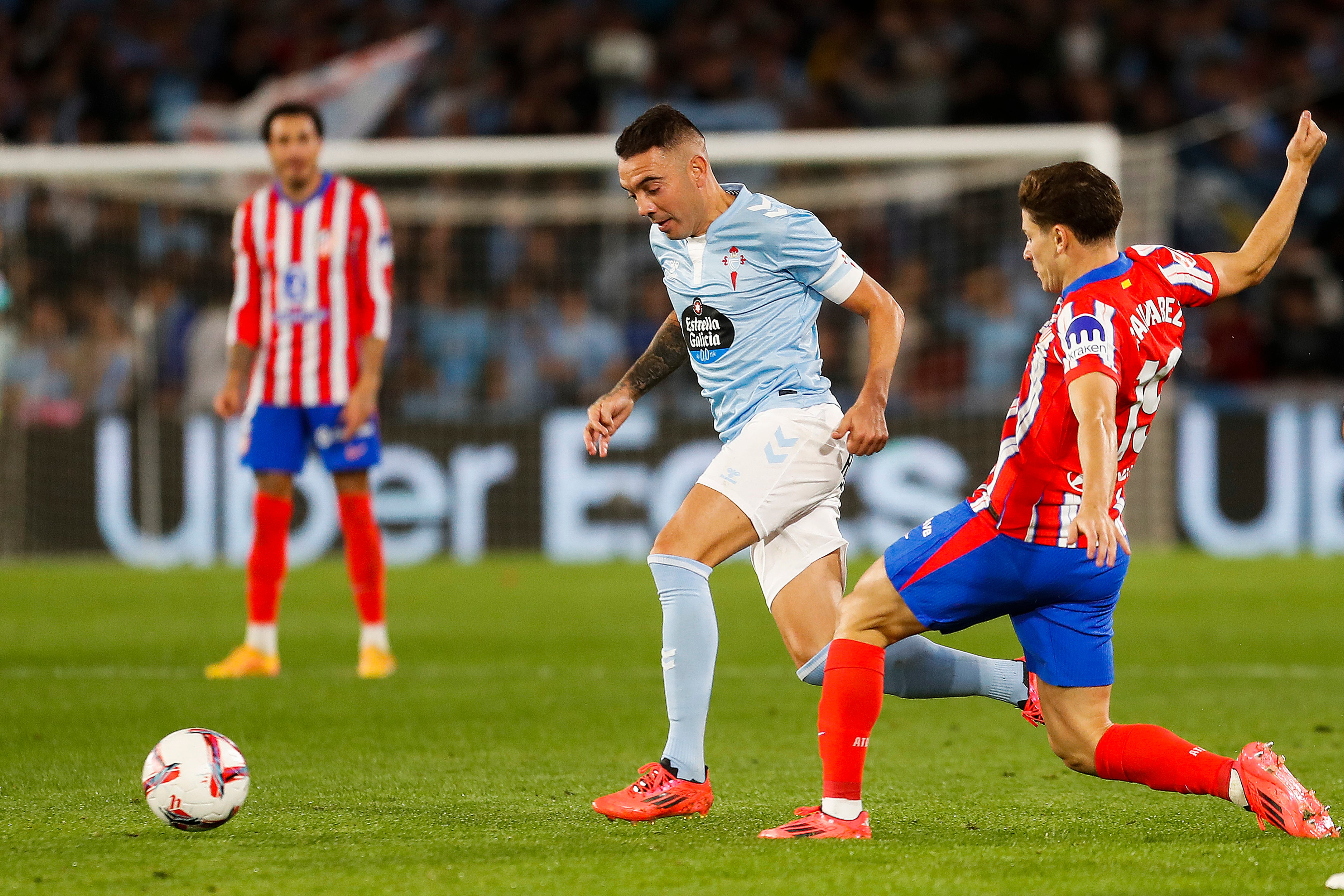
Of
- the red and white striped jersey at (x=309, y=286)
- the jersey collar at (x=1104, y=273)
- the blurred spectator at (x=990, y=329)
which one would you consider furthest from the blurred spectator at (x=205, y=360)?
the jersey collar at (x=1104, y=273)

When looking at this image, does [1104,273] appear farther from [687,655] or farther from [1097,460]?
[687,655]

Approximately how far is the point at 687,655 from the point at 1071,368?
3.97 feet

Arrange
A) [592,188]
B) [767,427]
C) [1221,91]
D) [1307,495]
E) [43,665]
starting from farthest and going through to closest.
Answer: [1221,91] < [592,188] < [1307,495] < [43,665] < [767,427]

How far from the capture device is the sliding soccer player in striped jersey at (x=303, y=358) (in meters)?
6.83

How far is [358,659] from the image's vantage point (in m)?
7.36

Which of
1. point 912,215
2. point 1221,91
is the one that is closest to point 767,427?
point 912,215

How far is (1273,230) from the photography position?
3791 mm

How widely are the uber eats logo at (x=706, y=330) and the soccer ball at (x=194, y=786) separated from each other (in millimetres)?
1518

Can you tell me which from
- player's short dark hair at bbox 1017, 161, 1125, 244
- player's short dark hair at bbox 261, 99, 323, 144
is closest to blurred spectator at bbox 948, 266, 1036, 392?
player's short dark hair at bbox 261, 99, 323, 144

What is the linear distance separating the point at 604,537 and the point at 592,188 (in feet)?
10.8

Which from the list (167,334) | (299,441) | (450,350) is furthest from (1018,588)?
(167,334)

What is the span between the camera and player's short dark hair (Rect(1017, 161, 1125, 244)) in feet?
11.8

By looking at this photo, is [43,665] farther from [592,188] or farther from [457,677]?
[592,188]

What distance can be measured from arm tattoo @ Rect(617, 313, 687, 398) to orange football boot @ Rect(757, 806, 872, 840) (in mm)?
1389
